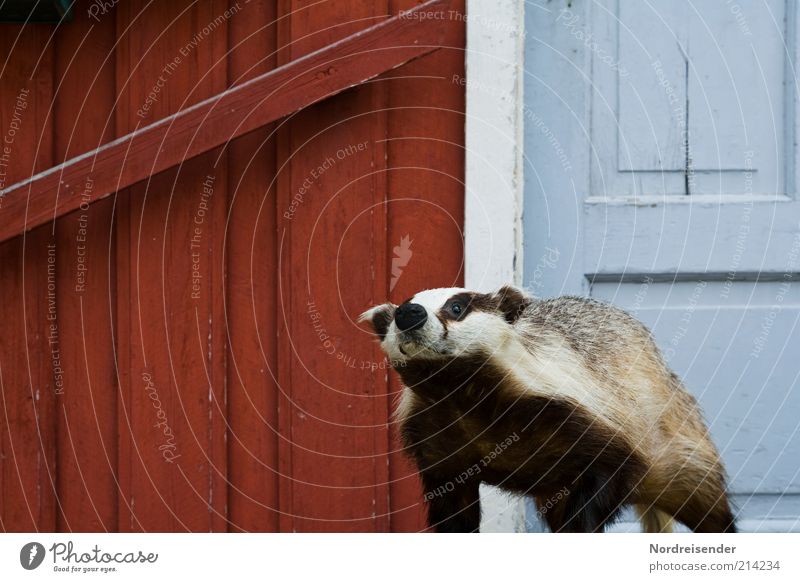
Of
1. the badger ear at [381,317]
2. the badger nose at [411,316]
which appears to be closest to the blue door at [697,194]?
the badger ear at [381,317]

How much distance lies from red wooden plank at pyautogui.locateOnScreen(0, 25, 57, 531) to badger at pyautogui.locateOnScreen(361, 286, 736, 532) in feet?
3.80

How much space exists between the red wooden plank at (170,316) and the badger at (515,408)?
25.7 inches

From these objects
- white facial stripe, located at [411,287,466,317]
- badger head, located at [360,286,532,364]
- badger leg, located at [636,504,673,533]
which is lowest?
badger leg, located at [636,504,673,533]

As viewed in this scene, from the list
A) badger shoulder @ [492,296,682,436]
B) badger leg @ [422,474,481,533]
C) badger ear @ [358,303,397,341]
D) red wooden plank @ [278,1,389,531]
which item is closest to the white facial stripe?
badger ear @ [358,303,397,341]

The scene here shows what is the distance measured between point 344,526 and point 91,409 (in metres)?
0.96

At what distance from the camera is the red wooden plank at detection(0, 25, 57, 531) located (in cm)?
393

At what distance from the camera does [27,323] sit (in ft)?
13.0

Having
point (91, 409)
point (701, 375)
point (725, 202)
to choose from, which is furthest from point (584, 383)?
point (91, 409)

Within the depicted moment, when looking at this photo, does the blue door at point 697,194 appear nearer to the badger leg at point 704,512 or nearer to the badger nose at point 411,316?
the badger leg at point 704,512

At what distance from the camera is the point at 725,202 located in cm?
402

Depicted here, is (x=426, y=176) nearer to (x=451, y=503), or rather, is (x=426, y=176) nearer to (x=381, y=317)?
(x=381, y=317)

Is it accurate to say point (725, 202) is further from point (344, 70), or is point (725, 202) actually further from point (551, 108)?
point (344, 70)

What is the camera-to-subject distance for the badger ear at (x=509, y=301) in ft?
11.8

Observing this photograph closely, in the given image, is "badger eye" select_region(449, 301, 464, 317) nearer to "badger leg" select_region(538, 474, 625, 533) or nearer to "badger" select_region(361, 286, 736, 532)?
"badger" select_region(361, 286, 736, 532)
